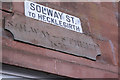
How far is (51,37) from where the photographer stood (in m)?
4.60

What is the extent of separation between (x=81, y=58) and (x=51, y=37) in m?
0.60

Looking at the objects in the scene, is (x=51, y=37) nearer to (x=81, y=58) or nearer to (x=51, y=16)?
(x=51, y=16)

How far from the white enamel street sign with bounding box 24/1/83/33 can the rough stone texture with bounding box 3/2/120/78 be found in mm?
106

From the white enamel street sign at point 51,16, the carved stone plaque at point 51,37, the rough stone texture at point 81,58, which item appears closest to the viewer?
the rough stone texture at point 81,58

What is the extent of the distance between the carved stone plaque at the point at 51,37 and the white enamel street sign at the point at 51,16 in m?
0.08

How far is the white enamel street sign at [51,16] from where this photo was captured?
463 centimetres

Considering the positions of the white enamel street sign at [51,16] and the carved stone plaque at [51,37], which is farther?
the white enamel street sign at [51,16]

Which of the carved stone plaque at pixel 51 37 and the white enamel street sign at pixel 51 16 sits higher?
the white enamel street sign at pixel 51 16

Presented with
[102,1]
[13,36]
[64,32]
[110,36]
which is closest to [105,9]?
[102,1]

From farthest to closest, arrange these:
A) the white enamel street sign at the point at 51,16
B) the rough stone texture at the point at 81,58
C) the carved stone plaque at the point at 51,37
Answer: the white enamel street sign at the point at 51,16 < the carved stone plaque at the point at 51,37 < the rough stone texture at the point at 81,58

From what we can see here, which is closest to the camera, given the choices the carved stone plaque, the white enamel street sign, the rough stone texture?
the rough stone texture

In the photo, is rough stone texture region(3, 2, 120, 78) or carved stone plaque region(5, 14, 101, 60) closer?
rough stone texture region(3, 2, 120, 78)

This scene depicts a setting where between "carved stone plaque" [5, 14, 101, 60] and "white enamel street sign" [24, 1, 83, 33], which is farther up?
"white enamel street sign" [24, 1, 83, 33]

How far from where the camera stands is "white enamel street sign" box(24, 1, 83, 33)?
15.2 ft
